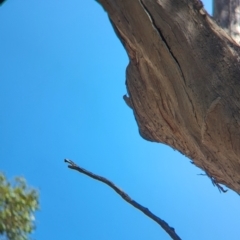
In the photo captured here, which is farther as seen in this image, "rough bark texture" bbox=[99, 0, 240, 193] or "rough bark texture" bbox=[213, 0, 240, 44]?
"rough bark texture" bbox=[213, 0, 240, 44]

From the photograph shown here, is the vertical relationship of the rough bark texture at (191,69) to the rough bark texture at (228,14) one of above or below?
below

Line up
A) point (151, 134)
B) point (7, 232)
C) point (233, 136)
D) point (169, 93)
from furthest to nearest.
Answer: point (7, 232) → point (151, 134) → point (169, 93) → point (233, 136)

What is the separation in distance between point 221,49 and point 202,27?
96 millimetres

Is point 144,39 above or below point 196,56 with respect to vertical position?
above

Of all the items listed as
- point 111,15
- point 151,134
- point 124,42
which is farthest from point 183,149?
point 111,15

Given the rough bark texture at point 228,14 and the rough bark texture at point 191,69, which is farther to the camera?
the rough bark texture at point 228,14

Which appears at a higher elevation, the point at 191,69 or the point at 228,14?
the point at 228,14

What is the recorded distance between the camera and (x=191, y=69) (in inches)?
48.6

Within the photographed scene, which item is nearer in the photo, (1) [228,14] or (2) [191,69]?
(2) [191,69]

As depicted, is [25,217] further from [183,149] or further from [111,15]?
[111,15]

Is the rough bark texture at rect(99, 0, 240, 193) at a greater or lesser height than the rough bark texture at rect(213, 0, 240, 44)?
lesser

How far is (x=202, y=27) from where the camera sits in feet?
4.18

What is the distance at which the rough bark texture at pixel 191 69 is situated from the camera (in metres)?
1.18

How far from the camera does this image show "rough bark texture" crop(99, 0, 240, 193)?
1.18m
